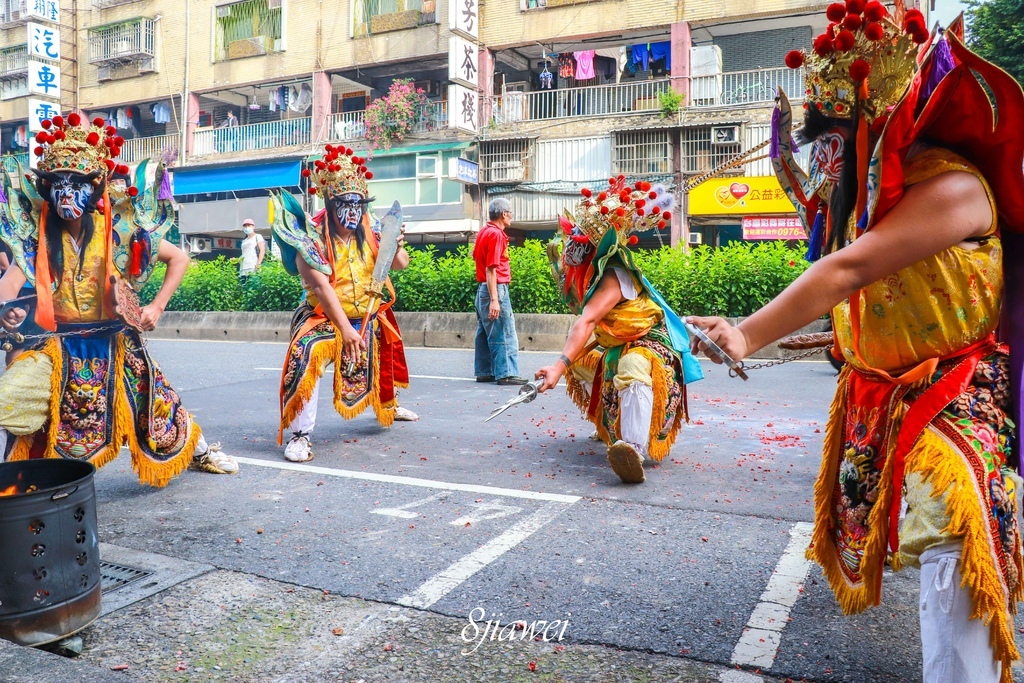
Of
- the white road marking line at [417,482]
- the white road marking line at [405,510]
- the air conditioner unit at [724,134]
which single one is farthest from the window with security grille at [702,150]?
the white road marking line at [405,510]

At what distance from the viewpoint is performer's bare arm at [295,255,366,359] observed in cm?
565

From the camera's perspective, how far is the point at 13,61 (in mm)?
34438

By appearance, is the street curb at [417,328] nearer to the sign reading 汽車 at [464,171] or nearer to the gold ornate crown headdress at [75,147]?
the gold ornate crown headdress at [75,147]

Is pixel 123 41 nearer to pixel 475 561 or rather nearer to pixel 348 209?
pixel 348 209

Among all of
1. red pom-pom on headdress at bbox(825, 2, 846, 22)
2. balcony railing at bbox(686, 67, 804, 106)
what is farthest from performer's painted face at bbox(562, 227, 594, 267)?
balcony railing at bbox(686, 67, 804, 106)

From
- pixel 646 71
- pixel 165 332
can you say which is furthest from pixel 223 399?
pixel 646 71

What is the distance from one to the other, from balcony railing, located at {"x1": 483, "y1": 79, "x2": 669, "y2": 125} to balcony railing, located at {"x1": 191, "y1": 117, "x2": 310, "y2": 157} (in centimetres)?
716

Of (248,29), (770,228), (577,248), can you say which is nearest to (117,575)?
(577,248)

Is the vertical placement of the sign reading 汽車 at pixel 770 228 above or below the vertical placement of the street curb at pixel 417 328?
above

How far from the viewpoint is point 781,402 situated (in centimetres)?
768

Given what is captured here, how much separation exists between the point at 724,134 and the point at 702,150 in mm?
750

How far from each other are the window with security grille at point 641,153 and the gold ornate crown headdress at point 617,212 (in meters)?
18.4

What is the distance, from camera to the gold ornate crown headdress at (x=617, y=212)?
208 inches

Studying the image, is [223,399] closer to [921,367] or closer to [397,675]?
[397,675]
